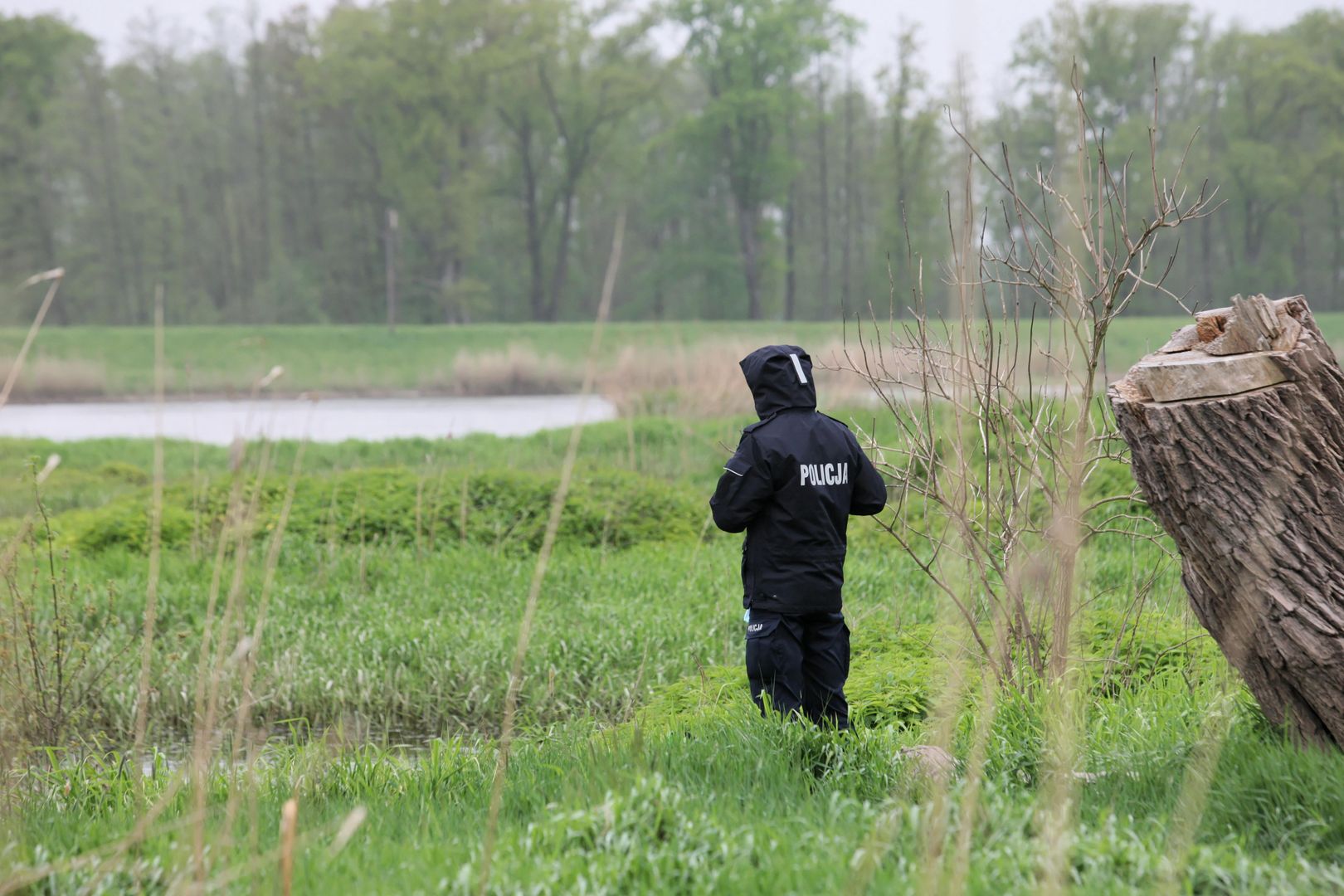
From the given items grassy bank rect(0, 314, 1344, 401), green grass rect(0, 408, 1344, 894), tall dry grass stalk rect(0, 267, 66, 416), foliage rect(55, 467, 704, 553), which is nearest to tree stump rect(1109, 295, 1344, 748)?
green grass rect(0, 408, 1344, 894)

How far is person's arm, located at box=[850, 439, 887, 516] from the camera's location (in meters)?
3.95

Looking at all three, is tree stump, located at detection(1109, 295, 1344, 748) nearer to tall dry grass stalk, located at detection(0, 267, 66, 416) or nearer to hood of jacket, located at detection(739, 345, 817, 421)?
hood of jacket, located at detection(739, 345, 817, 421)

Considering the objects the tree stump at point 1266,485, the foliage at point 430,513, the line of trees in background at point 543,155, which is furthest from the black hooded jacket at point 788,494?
the line of trees in background at point 543,155

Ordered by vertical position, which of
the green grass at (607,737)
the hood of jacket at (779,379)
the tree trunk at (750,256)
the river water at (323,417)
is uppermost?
the tree trunk at (750,256)

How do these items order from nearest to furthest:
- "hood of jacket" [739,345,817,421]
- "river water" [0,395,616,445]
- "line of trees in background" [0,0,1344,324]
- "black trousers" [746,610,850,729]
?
"black trousers" [746,610,850,729] < "hood of jacket" [739,345,817,421] < "river water" [0,395,616,445] < "line of trees in background" [0,0,1344,324]

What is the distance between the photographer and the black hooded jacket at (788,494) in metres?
3.74

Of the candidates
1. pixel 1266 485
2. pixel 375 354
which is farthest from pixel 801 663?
pixel 375 354

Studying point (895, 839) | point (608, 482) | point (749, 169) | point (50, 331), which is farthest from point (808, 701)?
point (749, 169)

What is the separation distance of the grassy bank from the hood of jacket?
15203 mm

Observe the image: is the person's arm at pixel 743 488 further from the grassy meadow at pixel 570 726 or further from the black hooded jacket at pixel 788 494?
the grassy meadow at pixel 570 726

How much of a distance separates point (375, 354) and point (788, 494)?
1115 inches

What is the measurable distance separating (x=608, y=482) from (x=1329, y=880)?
23.4ft

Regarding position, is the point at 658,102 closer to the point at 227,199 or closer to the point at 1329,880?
the point at 227,199

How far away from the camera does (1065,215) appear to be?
389cm
